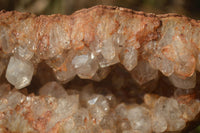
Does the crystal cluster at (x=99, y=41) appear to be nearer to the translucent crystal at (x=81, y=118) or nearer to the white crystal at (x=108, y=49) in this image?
the white crystal at (x=108, y=49)

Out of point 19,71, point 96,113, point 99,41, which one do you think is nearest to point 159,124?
point 96,113

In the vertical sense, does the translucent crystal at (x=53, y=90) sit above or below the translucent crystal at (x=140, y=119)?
above

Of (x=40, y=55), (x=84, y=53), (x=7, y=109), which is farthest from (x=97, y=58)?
(x=7, y=109)

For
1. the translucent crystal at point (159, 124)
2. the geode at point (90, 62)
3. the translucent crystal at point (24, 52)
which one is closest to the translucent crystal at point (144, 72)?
the geode at point (90, 62)

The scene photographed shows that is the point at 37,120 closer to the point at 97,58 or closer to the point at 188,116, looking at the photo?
the point at 97,58

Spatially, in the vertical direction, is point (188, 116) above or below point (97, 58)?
below

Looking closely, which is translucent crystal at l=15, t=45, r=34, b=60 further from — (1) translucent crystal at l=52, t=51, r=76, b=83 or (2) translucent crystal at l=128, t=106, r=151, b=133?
(2) translucent crystal at l=128, t=106, r=151, b=133

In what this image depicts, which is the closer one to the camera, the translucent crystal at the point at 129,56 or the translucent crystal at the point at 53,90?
the translucent crystal at the point at 129,56
